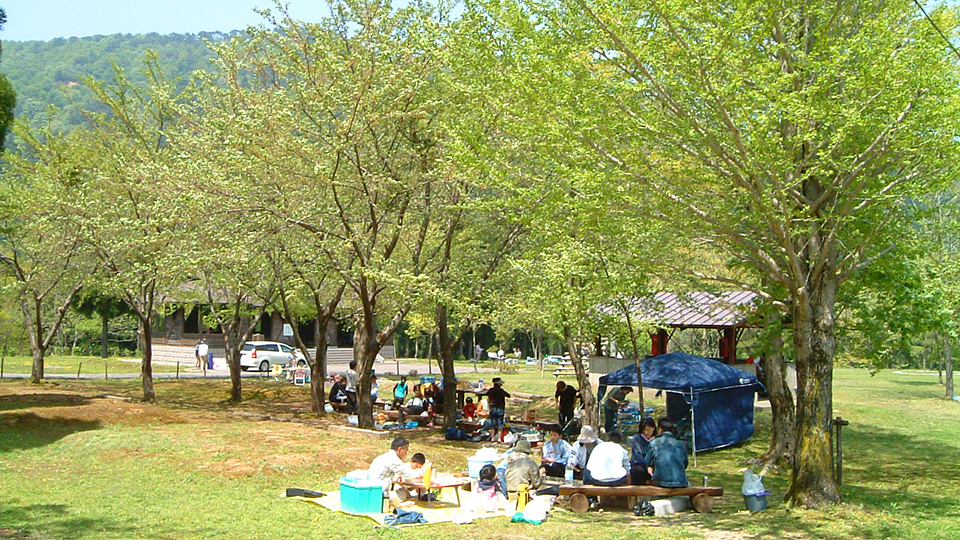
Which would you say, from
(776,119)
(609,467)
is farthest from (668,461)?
(776,119)

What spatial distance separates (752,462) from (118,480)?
458 inches

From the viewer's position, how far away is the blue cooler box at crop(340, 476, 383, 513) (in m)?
10.8

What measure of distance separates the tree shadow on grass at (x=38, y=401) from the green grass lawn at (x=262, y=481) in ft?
0.23

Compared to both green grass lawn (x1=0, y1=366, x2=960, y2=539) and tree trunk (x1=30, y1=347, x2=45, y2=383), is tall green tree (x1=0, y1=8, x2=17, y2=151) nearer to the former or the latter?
green grass lawn (x1=0, y1=366, x2=960, y2=539)

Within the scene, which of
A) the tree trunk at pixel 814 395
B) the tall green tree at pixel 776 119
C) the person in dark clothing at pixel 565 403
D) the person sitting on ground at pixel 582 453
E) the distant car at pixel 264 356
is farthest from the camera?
the distant car at pixel 264 356

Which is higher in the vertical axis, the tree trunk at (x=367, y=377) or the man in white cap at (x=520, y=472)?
the tree trunk at (x=367, y=377)

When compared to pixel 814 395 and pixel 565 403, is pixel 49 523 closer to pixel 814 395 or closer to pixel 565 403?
pixel 814 395

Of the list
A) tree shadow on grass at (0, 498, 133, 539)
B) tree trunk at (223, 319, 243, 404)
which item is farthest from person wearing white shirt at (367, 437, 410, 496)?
tree trunk at (223, 319, 243, 404)

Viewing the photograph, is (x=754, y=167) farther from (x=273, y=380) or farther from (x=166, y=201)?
(x=273, y=380)

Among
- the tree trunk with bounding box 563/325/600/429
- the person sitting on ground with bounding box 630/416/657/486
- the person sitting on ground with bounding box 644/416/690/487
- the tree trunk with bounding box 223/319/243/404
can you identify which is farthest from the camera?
the tree trunk with bounding box 223/319/243/404

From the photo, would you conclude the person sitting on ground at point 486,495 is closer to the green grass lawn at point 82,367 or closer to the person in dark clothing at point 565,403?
the person in dark clothing at point 565,403

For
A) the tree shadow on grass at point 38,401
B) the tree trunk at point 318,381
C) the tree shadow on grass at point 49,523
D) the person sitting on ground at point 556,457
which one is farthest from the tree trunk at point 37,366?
the person sitting on ground at point 556,457

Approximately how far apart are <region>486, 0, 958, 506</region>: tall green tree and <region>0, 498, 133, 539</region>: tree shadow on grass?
7.39 metres

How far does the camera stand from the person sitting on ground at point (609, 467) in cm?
1156
